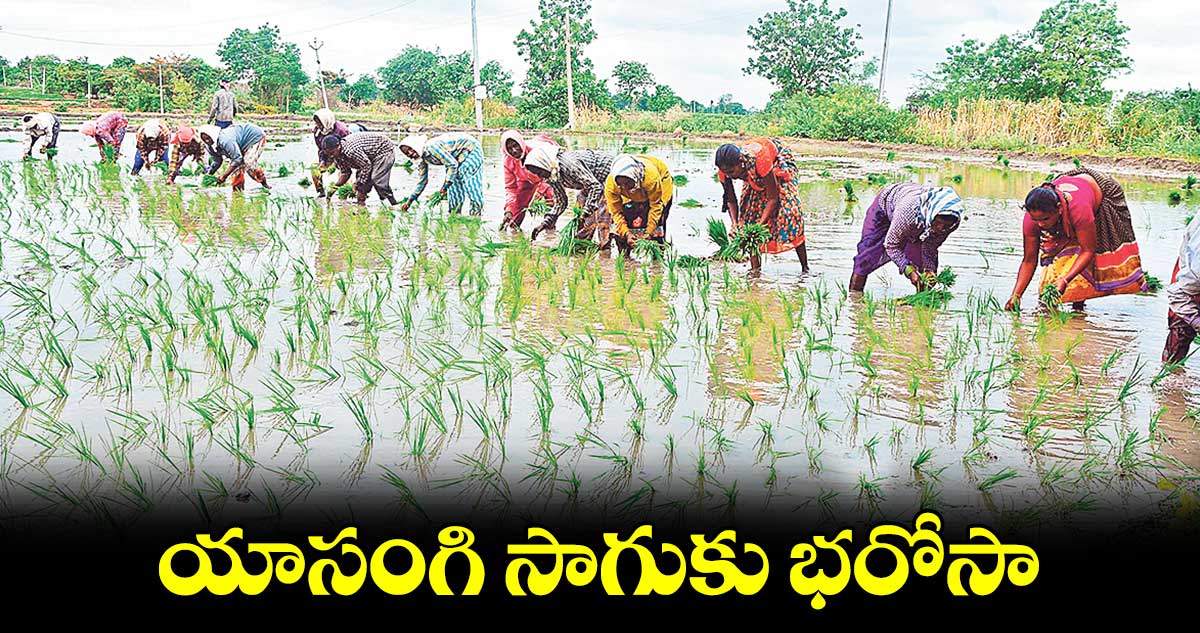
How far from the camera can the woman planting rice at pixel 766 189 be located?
6.11 m

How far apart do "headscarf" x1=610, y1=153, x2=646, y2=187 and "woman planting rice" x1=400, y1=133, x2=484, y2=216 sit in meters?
2.79

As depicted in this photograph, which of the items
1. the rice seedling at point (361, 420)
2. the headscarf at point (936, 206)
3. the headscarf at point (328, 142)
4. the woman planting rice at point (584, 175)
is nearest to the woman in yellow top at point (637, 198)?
the woman planting rice at point (584, 175)

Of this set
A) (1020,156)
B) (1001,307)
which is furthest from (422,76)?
(1001,307)

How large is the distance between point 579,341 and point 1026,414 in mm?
1885

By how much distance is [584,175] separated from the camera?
7191mm

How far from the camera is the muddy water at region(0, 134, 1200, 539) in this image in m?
3.02

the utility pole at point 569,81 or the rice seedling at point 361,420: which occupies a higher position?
the utility pole at point 569,81

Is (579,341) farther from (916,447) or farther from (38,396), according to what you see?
(38,396)

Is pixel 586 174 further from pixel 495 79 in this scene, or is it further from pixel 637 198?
pixel 495 79

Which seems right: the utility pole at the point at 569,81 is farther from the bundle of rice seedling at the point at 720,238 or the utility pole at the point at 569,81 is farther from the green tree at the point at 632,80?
the bundle of rice seedling at the point at 720,238

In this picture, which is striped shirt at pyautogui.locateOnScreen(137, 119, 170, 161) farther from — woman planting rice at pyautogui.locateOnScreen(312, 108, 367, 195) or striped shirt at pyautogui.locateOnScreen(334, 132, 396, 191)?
striped shirt at pyautogui.locateOnScreen(334, 132, 396, 191)

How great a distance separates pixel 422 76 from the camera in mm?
42094

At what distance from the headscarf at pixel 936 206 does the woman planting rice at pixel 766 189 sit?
101 cm
